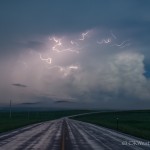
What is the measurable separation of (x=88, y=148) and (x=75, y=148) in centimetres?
88

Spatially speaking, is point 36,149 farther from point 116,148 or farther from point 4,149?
point 116,148

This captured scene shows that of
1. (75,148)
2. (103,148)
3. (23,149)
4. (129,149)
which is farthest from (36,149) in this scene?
(129,149)

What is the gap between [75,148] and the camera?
21000 millimetres

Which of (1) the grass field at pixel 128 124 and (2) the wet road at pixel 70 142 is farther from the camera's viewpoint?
(1) the grass field at pixel 128 124

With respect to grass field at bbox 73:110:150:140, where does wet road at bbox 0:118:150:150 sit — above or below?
below

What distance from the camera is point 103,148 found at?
2134cm

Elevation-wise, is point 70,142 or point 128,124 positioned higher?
point 128,124

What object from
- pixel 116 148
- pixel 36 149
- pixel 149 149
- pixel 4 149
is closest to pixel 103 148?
pixel 116 148

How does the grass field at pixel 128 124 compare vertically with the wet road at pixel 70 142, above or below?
above

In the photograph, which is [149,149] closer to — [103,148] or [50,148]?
[103,148]

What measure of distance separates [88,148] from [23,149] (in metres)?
4.19

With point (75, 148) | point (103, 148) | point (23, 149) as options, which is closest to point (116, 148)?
point (103, 148)

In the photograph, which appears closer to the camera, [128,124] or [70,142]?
[70,142]

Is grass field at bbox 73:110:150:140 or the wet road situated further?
grass field at bbox 73:110:150:140
